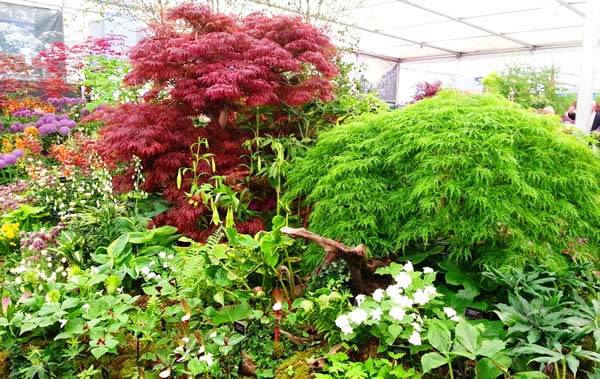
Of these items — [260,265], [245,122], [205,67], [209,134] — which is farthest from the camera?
[245,122]

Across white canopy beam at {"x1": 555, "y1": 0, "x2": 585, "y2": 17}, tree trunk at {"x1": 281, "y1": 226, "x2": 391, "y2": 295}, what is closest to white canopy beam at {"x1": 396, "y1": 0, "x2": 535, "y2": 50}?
white canopy beam at {"x1": 555, "y1": 0, "x2": 585, "y2": 17}

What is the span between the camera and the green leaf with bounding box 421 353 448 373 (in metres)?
1.43

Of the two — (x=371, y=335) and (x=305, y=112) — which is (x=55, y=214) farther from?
(x=371, y=335)

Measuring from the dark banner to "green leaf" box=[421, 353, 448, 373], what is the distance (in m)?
7.44

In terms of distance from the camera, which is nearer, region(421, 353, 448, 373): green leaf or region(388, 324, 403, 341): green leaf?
region(421, 353, 448, 373): green leaf

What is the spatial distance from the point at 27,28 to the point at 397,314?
24.8 feet

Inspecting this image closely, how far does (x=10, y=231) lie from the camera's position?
3031 mm

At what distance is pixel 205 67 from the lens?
2.73 meters

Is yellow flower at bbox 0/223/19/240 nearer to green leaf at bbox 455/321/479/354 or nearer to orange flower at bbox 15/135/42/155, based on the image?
orange flower at bbox 15/135/42/155

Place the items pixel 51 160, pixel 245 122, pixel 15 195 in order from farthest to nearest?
pixel 51 160
pixel 15 195
pixel 245 122

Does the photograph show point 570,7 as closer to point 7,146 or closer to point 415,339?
point 415,339

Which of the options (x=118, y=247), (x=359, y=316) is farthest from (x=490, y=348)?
(x=118, y=247)

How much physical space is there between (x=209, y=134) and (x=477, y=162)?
5.77ft

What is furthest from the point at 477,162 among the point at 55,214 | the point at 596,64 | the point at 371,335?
the point at 55,214
